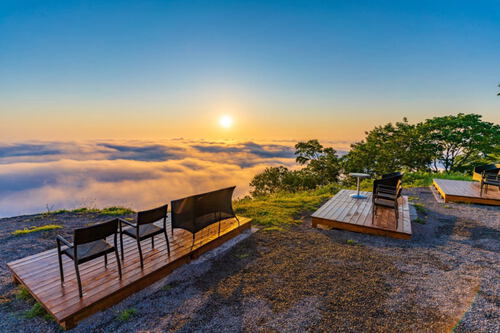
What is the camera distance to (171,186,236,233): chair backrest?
3.88 m

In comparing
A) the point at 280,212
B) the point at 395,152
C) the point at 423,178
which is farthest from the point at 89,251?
the point at 395,152

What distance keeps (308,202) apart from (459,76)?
1325 centimetres

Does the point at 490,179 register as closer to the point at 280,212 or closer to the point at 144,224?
the point at 280,212

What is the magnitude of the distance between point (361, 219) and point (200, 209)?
12.8 ft

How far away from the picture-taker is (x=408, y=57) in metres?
11.3

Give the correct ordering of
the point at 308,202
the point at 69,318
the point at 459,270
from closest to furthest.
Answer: the point at 69,318 → the point at 459,270 → the point at 308,202

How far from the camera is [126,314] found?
2.52 meters

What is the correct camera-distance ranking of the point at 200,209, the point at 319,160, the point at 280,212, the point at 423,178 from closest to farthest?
the point at 200,209 < the point at 280,212 < the point at 423,178 < the point at 319,160

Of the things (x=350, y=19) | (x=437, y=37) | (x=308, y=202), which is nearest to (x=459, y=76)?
(x=437, y=37)

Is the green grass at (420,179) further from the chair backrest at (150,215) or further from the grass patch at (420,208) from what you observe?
the chair backrest at (150,215)

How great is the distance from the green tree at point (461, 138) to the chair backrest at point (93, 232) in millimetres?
23502

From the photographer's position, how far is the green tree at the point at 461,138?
17094 millimetres

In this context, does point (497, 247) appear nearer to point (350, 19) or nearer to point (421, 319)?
point (421, 319)

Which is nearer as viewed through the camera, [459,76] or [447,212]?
[447,212]
